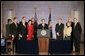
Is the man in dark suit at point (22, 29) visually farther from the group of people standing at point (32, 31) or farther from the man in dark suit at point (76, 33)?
the man in dark suit at point (76, 33)

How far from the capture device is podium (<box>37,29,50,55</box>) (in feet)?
29.4

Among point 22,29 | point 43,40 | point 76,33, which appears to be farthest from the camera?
point 43,40

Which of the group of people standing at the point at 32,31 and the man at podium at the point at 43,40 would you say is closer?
the group of people standing at the point at 32,31

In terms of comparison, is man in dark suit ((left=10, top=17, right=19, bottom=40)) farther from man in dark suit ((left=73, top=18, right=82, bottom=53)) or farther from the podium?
man in dark suit ((left=73, top=18, right=82, bottom=53))

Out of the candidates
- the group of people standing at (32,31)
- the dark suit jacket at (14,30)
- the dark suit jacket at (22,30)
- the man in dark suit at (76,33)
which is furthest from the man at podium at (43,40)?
the man in dark suit at (76,33)

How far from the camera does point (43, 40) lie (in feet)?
29.6

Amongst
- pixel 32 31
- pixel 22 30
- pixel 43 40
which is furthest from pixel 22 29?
pixel 43 40

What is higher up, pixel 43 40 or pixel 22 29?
pixel 22 29

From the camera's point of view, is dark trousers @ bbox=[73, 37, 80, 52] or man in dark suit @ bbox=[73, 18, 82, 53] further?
dark trousers @ bbox=[73, 37, 80, 52]

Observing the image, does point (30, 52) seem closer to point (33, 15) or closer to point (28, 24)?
point (28, 24)

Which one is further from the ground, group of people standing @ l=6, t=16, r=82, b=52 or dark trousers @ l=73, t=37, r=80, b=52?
group of people standing @ l=6, t=16, r=82, b=52

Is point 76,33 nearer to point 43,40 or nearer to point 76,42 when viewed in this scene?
point 76,42

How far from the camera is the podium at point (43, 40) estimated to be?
→ 8.97 metres

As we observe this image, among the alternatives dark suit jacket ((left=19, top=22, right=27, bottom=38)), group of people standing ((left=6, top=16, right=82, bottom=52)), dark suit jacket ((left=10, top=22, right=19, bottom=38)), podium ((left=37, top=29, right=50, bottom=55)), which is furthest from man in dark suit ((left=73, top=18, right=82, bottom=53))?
dark suit jacket ((left=10, top=22, right=19, bottom=38))
